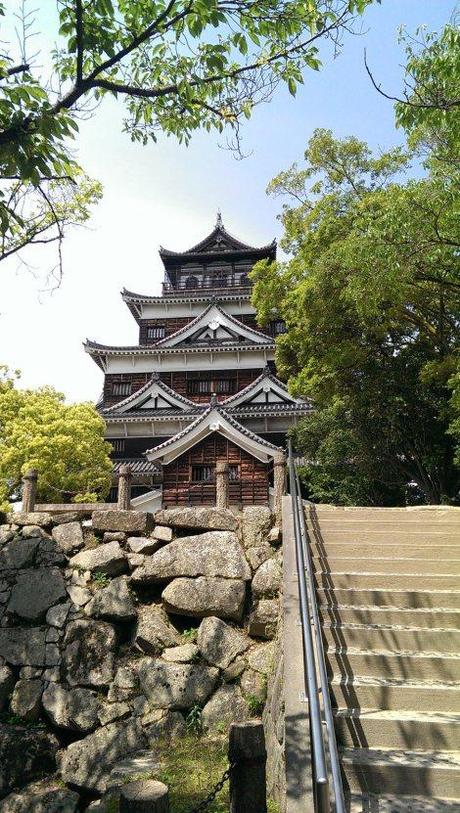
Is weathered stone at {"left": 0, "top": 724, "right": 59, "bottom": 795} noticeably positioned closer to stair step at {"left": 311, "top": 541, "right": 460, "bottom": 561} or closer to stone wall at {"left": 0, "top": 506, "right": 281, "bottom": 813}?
stone wall at {"left": 0, "top": 506, "right": 281, "bottom": 813}

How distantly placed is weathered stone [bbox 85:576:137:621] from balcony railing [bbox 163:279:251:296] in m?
24.3

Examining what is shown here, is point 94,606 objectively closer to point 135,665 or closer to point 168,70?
point 135,665

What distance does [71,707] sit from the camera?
7109mm

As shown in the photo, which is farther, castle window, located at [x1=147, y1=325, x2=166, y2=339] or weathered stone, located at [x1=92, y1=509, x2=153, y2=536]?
castle window, located at [x1=147, y1=325, x2=166, y2=339]

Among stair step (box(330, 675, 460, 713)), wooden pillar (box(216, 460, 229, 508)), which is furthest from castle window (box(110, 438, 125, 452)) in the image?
stair step (box(330, 675, 460, 713))

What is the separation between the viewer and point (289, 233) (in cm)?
1560

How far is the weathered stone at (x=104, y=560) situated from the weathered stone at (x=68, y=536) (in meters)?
0.20

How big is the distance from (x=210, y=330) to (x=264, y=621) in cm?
2259

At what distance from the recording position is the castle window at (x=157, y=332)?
100 ft

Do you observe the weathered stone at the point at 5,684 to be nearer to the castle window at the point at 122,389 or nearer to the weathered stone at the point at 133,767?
the weathered stone at the point at 133,767

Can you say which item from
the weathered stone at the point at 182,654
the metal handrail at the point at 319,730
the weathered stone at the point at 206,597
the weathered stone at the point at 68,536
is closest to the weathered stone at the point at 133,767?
the weathered stone at the point at 182,654

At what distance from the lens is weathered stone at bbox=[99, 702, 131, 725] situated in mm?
6883

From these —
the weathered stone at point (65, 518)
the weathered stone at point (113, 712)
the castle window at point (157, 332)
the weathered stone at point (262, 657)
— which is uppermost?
the castle window at point (157, 332)

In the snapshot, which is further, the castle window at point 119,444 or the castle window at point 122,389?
the castle window at point 122,389
